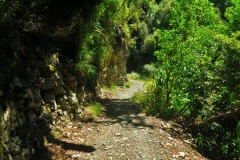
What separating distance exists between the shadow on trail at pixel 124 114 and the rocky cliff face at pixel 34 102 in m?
1.39

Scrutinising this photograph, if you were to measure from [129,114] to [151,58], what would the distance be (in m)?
22.4

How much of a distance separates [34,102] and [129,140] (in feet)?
9.31

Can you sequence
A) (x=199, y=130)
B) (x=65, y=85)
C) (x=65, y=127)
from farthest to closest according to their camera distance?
1. (x=199, y=130)
2. (x=65, y=85)
3. (x=65, y=127)

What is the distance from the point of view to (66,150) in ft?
19.0

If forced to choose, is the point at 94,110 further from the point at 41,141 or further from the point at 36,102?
the point at 41,141

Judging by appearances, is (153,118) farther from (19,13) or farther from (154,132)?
(19,13)

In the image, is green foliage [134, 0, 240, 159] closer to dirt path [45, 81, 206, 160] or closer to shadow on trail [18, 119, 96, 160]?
dirt path [45, 81, 206, 160]

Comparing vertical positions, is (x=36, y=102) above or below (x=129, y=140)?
above

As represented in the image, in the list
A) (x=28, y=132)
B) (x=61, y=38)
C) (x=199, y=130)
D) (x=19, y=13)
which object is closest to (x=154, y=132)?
(x=199, y=130)

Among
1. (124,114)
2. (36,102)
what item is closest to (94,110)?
(124,114)

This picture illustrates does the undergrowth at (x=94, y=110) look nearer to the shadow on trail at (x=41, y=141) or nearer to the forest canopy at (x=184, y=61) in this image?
the forest canopy at (x=184, y=61)

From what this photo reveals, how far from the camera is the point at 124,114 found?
963 centimetres

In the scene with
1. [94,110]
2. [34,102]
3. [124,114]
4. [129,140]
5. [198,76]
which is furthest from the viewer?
[124,114]

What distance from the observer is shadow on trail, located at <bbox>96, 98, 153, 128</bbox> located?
8398 millimetres
